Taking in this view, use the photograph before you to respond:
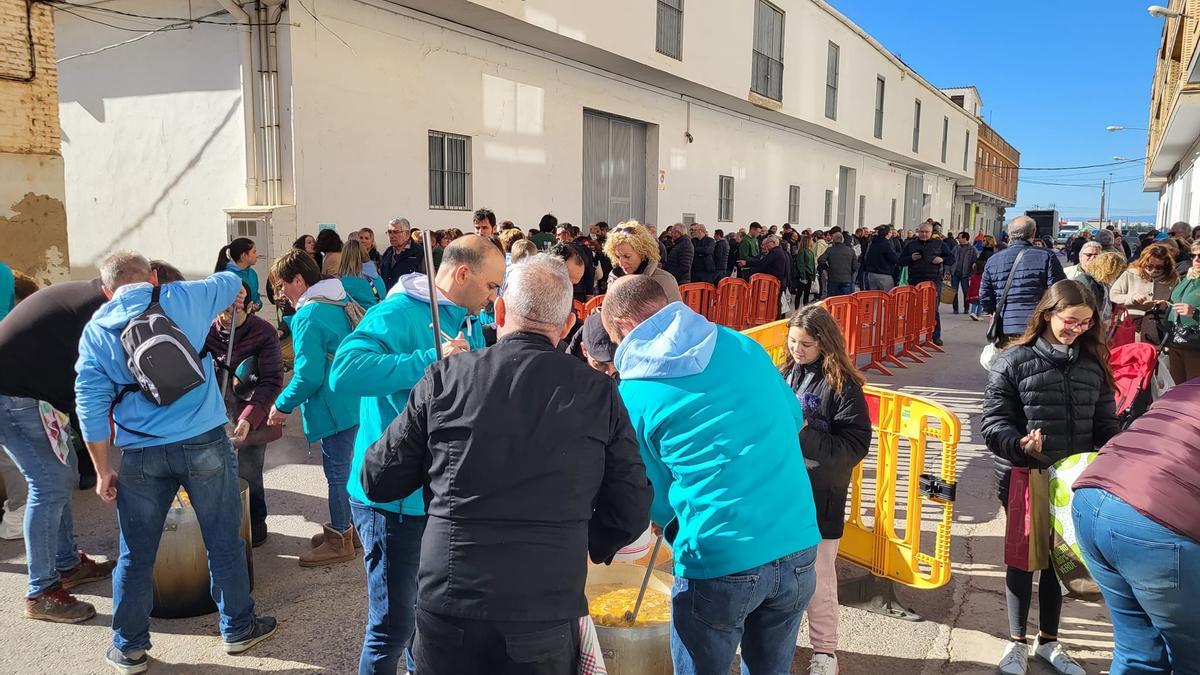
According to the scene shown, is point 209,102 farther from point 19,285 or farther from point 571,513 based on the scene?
point 571,513

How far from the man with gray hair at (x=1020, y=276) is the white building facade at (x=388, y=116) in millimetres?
8075

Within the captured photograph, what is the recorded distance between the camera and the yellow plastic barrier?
4.17 meters

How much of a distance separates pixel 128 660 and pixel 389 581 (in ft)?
5.31

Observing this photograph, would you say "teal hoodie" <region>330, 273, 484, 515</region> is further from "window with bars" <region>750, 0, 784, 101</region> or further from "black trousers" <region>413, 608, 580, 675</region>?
"window with bars" <region>750, 0, 784, 101</region>

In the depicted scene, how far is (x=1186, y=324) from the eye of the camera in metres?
6.75

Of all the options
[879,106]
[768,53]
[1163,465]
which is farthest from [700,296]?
[879,106]

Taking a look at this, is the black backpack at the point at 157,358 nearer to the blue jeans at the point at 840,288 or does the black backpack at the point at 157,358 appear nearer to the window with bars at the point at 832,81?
the blue jeans at the point at 840,288

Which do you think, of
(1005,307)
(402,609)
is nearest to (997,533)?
(1005,307)

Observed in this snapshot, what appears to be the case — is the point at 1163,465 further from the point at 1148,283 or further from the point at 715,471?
the point at 1148,283

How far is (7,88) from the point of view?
9.84 metres

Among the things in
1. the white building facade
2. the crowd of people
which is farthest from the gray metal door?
the crowd of people

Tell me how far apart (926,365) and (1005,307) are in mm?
4245

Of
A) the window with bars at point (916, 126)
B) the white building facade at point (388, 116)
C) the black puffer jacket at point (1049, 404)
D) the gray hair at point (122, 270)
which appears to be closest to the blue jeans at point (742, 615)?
the black puffer jacket at point (1049, 404)

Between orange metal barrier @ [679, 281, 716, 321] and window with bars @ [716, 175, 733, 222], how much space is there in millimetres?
9985
